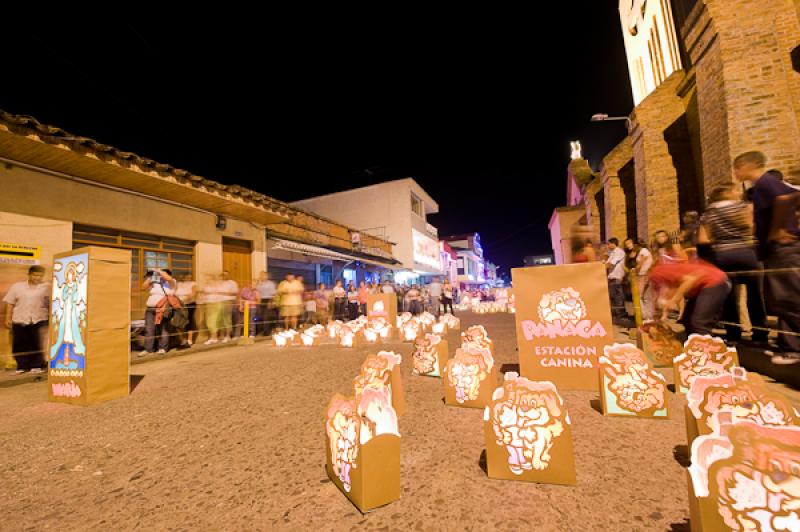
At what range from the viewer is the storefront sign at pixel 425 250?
25.4 metres

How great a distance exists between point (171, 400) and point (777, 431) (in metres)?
4.60

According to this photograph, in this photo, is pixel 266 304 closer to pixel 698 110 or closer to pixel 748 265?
pixel 748 265

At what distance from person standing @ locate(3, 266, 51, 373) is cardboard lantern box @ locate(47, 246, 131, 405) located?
7.05 feet

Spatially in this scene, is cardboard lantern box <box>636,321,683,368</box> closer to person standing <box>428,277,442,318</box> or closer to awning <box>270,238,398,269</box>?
person standing <box>428,277,442,318</box>

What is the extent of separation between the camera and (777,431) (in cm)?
105

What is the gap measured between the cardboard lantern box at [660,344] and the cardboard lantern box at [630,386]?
173 centimetres

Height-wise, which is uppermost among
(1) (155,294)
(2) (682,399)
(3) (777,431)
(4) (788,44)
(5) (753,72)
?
(4) (788,44)

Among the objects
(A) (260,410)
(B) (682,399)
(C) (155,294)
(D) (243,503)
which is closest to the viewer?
(D) (243,503)

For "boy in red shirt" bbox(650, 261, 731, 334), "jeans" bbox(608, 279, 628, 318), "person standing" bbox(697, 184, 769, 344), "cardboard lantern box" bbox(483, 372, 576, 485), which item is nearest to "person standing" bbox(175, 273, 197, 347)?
"cardboard lantern box" bbox(483, 372, 576, 485)

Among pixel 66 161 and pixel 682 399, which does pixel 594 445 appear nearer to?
pixel 682 399

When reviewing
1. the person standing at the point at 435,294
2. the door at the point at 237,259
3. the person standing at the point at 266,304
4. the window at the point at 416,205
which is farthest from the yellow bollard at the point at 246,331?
the window at the point at 416,205

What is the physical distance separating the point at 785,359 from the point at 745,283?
3.22 feet

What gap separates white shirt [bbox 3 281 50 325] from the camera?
539 centimetres

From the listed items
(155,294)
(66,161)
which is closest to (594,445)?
(155,294)
